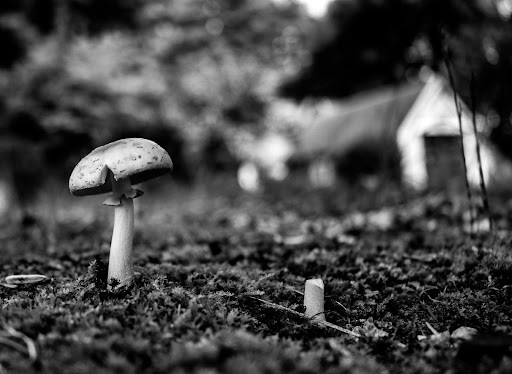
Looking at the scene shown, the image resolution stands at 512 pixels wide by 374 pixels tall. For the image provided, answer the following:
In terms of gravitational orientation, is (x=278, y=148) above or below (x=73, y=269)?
above

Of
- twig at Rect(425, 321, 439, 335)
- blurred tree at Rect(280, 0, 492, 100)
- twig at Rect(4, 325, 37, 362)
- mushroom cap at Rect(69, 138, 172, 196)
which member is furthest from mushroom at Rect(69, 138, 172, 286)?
blurred tree at Rect(280, 0, 492, 100)

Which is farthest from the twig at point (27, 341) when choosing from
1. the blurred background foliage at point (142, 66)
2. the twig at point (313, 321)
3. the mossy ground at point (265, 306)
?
the blurred background foliage at point (142, 66)

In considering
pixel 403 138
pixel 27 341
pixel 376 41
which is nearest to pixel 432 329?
pixel 27 341

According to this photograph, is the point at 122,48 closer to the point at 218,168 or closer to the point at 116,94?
the point at 116,94

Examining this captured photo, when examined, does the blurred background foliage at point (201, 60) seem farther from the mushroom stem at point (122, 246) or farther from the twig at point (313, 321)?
the mushroom stem at point (122, 246)

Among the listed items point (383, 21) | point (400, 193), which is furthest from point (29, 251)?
point (383, 21)

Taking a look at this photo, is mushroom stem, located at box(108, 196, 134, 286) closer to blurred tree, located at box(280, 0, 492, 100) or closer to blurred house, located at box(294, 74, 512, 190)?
blurred tree, located at box(280, 0, 492, 100)

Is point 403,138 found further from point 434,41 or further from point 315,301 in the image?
point 315,301

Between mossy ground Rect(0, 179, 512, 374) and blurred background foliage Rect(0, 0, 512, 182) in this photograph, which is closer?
mossy ground Rect(0, 179, 512, 374)
